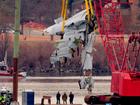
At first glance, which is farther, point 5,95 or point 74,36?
point 5,95

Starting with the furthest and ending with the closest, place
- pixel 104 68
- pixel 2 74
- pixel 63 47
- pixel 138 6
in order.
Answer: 1. pixel 138 6
2. pixel 104 68
3. pixel 2 74
4. pixel 63 47

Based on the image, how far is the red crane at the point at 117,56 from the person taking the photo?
2538cm

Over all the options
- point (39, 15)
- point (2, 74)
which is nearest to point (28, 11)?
point (39, 15)

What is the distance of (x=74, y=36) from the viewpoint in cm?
3341

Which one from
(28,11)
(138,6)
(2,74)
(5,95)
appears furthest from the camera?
(28,11)

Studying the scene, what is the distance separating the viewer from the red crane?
25375mm

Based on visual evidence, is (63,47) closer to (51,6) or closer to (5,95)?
(5,95)

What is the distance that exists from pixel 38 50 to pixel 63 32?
112m

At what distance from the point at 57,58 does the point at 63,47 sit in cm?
71

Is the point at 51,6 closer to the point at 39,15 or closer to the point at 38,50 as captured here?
the point at 39,15

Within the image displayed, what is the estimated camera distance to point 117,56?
3400 centimetres

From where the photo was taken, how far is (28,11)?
579 ft

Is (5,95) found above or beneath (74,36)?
beneath

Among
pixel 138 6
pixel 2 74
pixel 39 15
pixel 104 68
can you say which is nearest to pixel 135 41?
pixel 2 74
